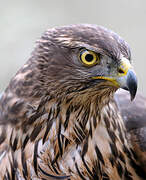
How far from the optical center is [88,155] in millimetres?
2217

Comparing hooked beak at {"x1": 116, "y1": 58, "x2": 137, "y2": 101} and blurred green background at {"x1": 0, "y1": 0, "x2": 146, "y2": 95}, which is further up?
blurred green background at {"x1": 0, "y1": 0, "x2": 146, "y2": 95}

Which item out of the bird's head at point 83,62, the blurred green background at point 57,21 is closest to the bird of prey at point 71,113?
the bird's head at point 83,62

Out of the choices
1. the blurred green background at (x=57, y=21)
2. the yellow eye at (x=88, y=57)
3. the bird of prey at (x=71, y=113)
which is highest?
the blurred green background at (x=57, y=21)

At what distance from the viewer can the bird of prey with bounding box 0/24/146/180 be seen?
6.39 ft

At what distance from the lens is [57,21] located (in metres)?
6.04

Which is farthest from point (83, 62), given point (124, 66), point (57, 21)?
point (57, 21)

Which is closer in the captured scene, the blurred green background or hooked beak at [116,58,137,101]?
hooked beak at [116,58,137,101]

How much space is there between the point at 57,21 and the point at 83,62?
4.19 meters

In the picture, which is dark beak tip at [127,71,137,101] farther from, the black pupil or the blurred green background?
the blurred green background

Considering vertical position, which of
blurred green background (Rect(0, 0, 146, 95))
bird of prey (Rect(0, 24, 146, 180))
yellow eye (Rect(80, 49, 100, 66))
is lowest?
bird of prey (Rect(0, 24, 146, 180))

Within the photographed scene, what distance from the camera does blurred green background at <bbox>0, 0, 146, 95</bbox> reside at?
5723mm

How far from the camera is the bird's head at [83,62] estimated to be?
6.27ft

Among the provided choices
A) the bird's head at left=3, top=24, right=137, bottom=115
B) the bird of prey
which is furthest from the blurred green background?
the bird's head at left=3, top=24, right=137, bottom=115

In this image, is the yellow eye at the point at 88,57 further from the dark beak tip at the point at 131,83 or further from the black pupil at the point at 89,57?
the dark beak tip at the point at 131,83
